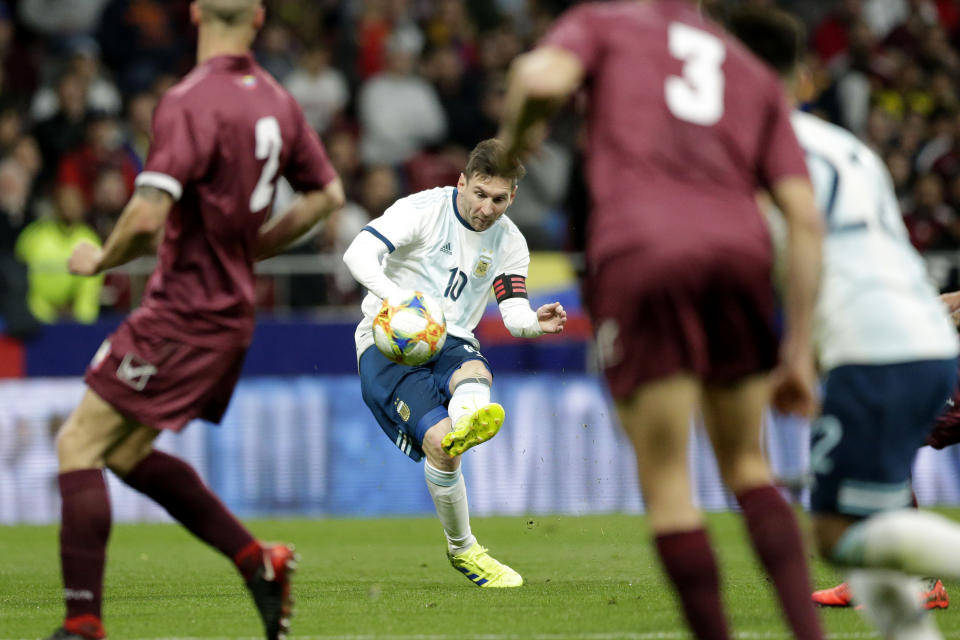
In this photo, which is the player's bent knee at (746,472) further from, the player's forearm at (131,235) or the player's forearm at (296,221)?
the player's forearm at (131,235)

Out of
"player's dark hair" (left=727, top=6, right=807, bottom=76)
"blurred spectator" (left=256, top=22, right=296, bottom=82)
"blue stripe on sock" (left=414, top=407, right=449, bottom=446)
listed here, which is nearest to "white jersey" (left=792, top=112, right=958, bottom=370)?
"player's dark hair" (left=727, top=6, right=807, bottom=76)

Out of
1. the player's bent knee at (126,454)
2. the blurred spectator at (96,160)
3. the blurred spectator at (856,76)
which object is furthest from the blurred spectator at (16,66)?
the player's bent knee at (126,454)

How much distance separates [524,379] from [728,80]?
357 inches

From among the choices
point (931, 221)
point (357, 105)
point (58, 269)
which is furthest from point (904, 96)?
point (58, 269)

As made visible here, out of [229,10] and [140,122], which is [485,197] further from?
[140,122]

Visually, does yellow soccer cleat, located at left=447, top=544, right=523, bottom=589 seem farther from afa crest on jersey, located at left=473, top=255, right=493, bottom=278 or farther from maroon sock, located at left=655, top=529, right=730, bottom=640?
maroon sock, located at left=655, top=529, right=730, bottom=640

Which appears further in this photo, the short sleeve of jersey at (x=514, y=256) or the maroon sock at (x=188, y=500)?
the short sleeve of jersey at (x=514, y=256)

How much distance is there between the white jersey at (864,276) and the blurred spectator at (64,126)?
11578mm

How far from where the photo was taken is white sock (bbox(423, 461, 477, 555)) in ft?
25.3

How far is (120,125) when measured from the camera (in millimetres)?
15859

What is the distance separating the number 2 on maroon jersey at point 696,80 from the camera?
410 cm

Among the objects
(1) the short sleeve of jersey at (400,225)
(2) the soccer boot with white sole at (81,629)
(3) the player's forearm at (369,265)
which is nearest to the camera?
(2) the soccer boot with white sole at (81,629)

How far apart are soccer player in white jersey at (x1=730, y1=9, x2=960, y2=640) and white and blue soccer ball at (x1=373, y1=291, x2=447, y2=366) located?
3.07 m

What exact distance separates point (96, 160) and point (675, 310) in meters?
11.5
